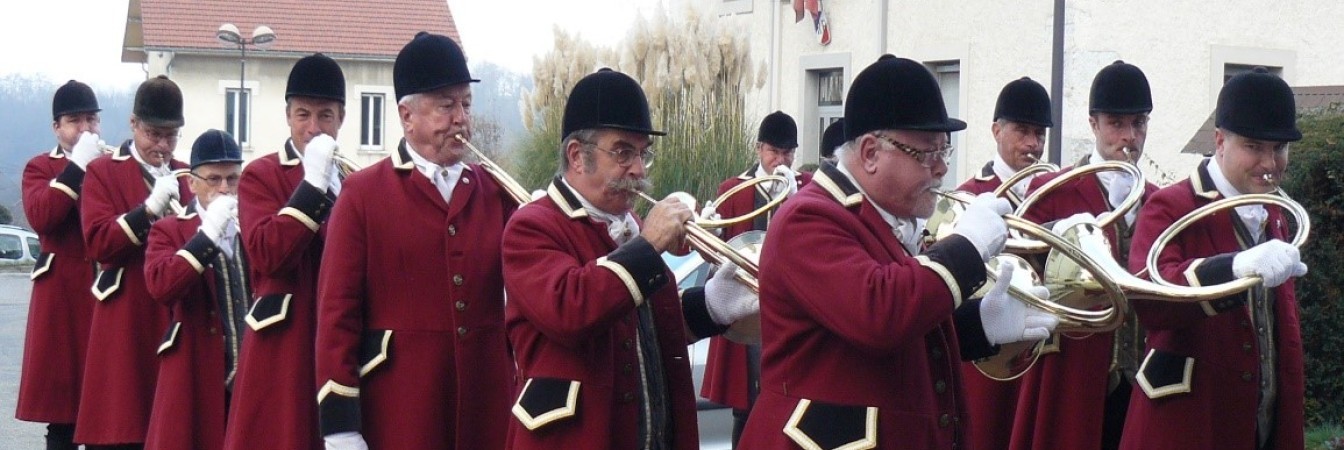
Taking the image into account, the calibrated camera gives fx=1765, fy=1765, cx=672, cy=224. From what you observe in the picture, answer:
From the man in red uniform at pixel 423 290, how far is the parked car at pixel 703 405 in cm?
304

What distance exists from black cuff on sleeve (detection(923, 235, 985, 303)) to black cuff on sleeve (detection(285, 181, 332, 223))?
249 centimetres

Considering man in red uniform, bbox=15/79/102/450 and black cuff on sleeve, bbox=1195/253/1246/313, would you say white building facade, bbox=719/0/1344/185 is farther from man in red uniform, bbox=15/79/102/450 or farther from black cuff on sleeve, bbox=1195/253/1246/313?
black cuff on sleeve, bbox=1195/253/1246/313

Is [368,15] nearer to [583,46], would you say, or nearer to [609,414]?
[583,46]

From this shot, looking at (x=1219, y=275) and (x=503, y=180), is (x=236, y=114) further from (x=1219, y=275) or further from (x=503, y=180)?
(x=1219, y=275)

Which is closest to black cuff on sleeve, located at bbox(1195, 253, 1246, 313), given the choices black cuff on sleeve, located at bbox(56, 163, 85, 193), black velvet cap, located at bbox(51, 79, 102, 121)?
black cuff on sleeve, located at bbox(56, 163, 85, 193)

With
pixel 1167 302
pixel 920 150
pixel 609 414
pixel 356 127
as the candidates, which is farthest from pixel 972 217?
pixel 356 127

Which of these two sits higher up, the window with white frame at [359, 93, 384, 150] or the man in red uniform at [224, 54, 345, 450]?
the window with white frame at [359, 93, 384, 150]

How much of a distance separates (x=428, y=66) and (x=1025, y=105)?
3153mm

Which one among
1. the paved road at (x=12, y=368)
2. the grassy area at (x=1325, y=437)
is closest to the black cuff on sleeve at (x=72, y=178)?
the paved road at (x=12, y=368)

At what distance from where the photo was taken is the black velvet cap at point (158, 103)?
790 centimetres

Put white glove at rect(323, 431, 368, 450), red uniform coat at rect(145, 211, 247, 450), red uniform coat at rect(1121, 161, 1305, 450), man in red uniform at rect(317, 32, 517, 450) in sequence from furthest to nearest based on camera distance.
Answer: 1. red uniform coat at rect(145, 211, 247, 450)
2. red uniform coat at rect(1121, 161, 1305, 450)
3. man in red uniform at rect(317, 32, 517, 450)
4. white glove at rect(323, 431, 368, 450)

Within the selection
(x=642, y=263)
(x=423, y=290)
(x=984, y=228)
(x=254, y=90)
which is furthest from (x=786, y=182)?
(x=254, y=90)

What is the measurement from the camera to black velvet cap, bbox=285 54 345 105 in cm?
631

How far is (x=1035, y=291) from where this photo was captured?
14.5 ft
